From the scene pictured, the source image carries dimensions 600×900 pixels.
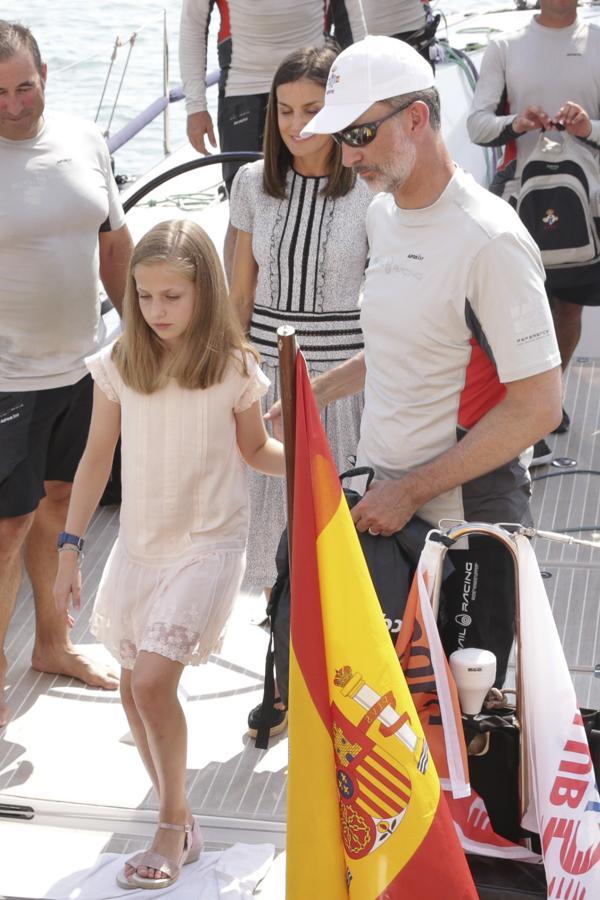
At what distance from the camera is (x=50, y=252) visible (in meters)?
3.24

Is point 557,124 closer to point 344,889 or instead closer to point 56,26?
point 344,889

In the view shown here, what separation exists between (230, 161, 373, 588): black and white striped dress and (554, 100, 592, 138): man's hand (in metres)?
1.29

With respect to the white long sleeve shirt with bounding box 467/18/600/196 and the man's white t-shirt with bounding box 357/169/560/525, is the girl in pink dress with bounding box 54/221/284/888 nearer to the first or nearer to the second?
the man's white t-shirt with bounding box 357/169/560/525

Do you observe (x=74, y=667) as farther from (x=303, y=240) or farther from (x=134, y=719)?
(x=303, y=240)

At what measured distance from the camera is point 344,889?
1.97 m

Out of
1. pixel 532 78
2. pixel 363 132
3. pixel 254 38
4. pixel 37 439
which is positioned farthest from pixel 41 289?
pixel 532 78

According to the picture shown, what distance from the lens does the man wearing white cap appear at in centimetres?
216

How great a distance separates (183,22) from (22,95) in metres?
1.66

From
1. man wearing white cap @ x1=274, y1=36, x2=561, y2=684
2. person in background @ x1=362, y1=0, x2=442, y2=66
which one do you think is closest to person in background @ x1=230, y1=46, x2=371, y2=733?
man wearing white cap @ x1=274, y1=36, x2=561, y2=684

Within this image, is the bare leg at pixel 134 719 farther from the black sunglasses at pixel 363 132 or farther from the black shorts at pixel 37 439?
the black sunglasses at pixel 363 132

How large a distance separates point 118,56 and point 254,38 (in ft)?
14.0

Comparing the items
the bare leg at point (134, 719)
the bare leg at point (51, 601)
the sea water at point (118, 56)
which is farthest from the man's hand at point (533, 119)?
the sea water at point (118, 56)

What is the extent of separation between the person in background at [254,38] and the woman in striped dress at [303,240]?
4.04ft

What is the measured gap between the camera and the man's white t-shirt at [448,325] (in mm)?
2152
